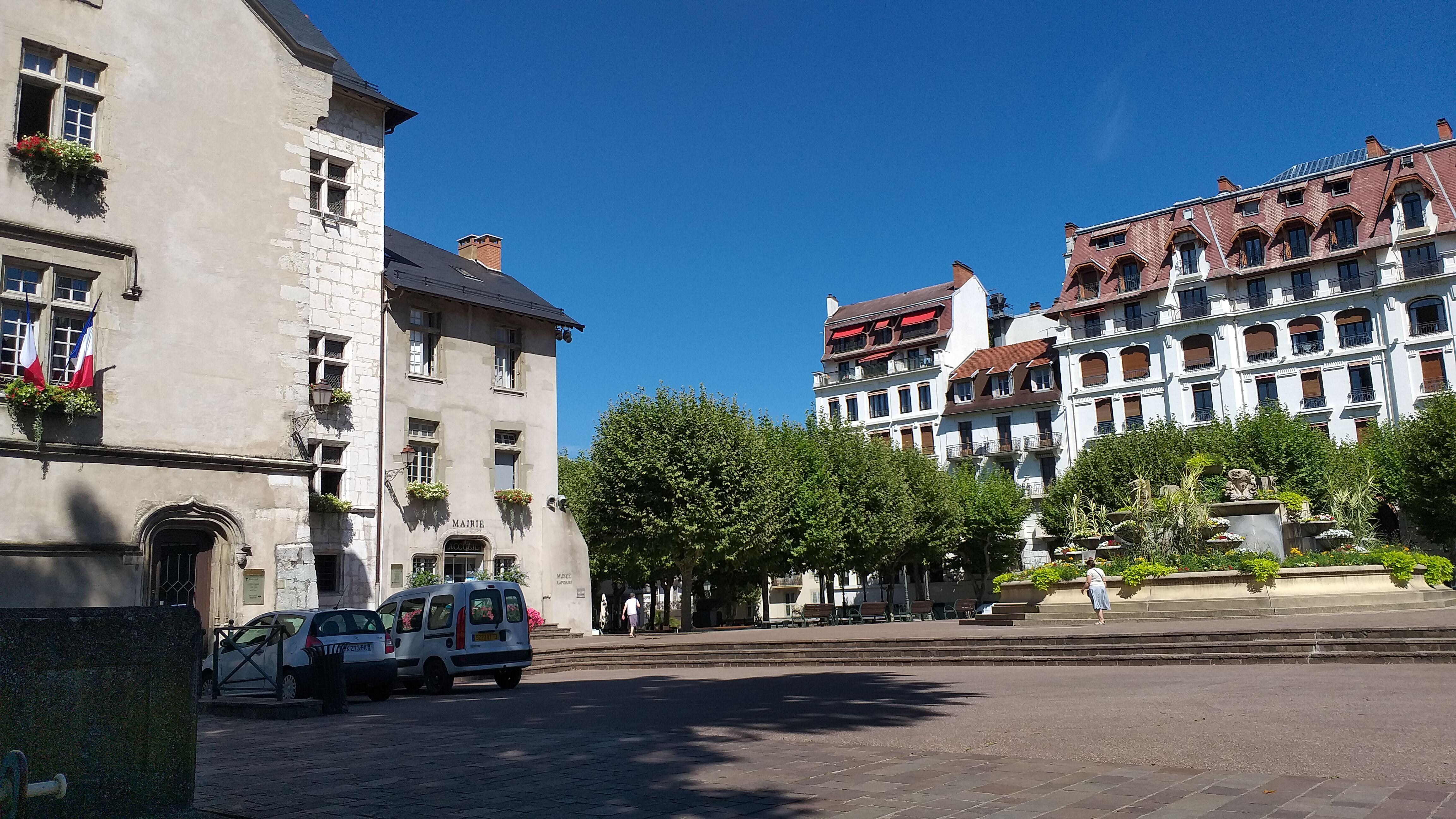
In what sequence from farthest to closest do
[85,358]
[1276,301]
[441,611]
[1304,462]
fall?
[1276,301] → [1304,462] → [441,611] → [85,358]

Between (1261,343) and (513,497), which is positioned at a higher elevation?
(1261,343)

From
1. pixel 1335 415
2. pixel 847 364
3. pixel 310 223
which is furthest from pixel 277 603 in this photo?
pixel 847 364

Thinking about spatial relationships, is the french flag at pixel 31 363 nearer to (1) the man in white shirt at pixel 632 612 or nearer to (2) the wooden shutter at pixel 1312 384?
(1) the man in white shirt at pixel 632 612

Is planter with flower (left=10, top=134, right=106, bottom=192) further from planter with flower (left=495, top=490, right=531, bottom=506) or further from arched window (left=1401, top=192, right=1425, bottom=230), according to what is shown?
A: arched window (left=1401, top=192, right=1425, bottom=230)

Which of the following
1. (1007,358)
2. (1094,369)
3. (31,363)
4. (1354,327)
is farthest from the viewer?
(1007,358)

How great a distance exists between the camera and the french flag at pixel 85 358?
17.3m

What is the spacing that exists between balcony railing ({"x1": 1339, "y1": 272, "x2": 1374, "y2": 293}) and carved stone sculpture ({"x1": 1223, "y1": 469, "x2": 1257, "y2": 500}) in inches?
1322

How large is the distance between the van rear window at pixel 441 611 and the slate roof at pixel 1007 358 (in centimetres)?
5344

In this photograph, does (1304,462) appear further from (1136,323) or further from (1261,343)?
(1136,323)

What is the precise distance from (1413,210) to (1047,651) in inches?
1878

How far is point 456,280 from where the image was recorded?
34031 mm

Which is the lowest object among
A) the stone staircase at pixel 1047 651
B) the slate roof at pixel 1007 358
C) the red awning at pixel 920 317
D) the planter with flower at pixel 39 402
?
the stone staircase at pixel 1047 651

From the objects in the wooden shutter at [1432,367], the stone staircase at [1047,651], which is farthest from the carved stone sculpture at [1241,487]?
the wooden shutter at [1432,367]

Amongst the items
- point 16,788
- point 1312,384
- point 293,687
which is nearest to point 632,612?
point 293,687
